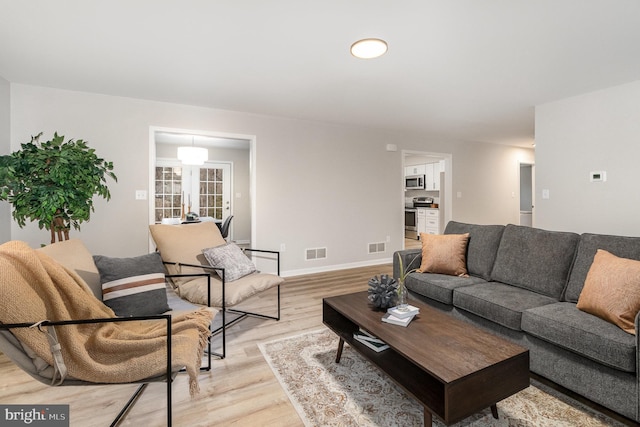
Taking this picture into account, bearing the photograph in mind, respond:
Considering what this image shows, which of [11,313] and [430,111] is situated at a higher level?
[430,111]

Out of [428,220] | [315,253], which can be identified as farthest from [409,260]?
[428,220]

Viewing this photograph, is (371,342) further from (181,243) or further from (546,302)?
(181,243)

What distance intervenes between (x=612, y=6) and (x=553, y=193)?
260 cm

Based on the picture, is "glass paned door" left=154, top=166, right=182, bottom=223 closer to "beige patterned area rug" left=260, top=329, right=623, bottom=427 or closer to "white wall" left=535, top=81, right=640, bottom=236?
"beige patterned area rug" left=260, top=329, right=623, bottom=427

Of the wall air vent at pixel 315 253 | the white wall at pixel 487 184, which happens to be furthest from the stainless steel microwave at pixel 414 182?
the wall air vent at pixel 315 253

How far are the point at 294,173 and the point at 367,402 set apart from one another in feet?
11.3

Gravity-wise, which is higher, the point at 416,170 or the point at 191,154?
the point at 416,170

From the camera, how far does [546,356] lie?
5.93 ft

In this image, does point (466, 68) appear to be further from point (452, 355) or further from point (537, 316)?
point (452, 355)

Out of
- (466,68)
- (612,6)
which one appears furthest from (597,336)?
(466,68)

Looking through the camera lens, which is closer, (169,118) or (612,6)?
(612,6)

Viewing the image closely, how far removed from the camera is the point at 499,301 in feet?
6.99

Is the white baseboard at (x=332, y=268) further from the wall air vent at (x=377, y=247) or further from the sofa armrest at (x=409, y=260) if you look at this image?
the sofa armrest at (x=409, y=260)

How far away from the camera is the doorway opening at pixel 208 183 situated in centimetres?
691
